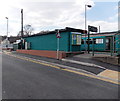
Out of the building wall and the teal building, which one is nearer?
the teal building

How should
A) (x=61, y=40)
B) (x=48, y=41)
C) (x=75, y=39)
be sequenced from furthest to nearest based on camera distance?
(x=48, y=41) → (x=61, y=40) → (x=75, y=39)

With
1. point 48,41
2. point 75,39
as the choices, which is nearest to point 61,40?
point 75,39

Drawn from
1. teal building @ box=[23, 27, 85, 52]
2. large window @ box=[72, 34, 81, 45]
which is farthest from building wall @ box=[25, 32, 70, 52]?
large window @ box=[72, 34, 81, 45]

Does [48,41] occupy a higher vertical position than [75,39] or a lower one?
lower

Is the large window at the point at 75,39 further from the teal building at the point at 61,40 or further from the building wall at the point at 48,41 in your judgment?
the building wall at the point at 48,41

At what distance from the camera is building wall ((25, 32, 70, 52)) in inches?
544

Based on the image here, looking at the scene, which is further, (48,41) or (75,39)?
(48,41)

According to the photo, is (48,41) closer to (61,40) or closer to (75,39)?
(61,40)

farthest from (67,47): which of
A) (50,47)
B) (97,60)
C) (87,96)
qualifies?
(87,96)

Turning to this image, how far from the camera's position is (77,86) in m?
5.18

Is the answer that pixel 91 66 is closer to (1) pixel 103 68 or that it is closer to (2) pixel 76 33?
(1) pixel 103 68

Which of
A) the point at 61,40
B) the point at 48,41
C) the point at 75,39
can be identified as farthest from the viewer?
the point at 48,41

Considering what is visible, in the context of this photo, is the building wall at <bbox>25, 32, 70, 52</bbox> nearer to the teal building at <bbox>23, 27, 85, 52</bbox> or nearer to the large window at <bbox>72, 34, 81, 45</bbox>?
the teal building at <bbox>23, 27, 85, 52</bbox>

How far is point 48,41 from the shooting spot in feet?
53.2
